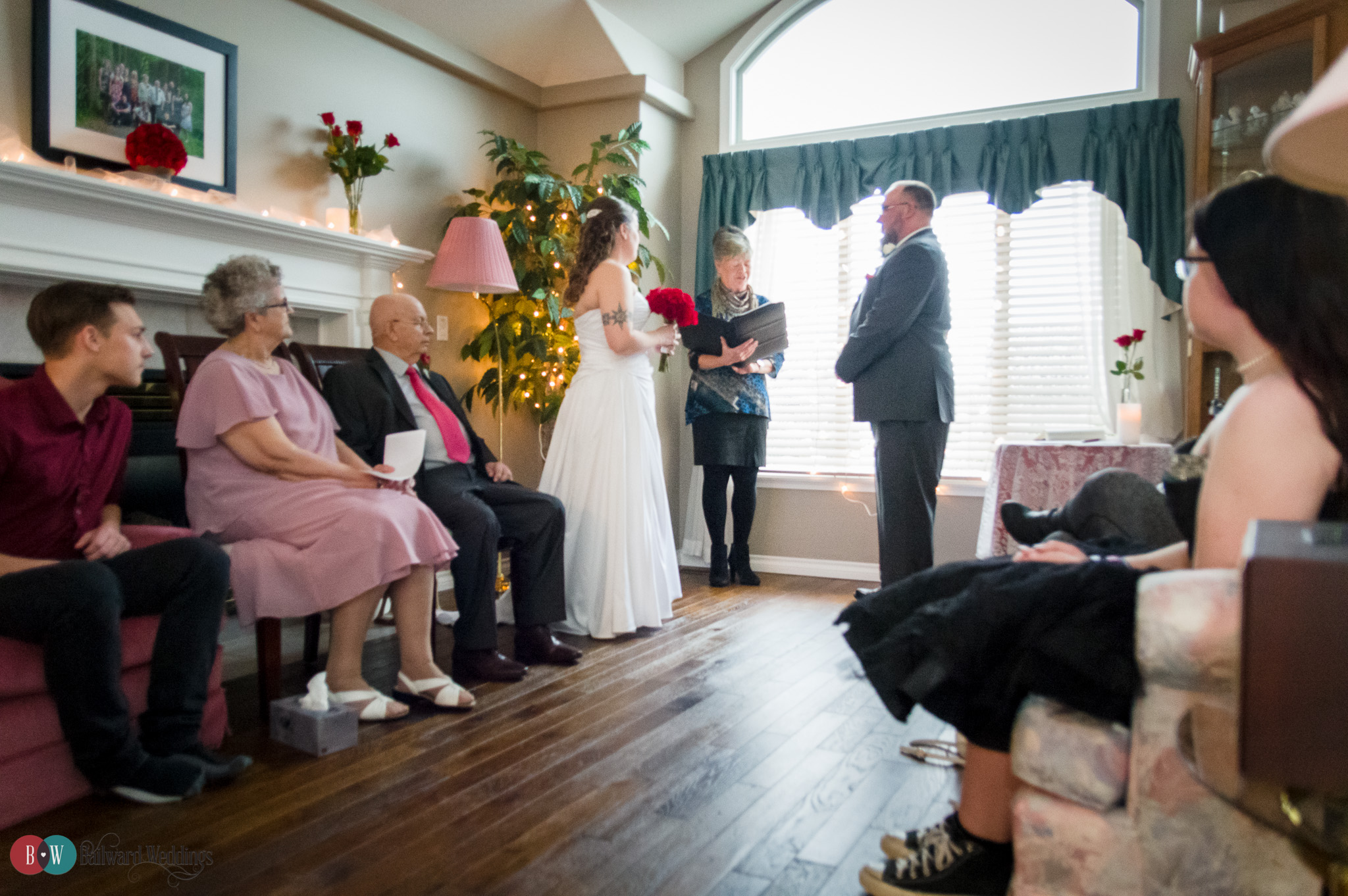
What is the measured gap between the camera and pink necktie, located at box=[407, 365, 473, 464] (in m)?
2.89

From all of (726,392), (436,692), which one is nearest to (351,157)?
(726,392)

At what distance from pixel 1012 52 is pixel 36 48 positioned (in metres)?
3.78

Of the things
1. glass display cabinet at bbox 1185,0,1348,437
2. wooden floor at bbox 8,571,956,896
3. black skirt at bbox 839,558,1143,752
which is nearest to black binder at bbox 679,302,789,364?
glass display cabinet at bbox 1185,0,1348,437

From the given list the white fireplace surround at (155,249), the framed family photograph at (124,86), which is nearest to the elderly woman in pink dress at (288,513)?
the white fireplace surround at (155,249)

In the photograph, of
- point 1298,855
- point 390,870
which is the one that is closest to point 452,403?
point 390,870

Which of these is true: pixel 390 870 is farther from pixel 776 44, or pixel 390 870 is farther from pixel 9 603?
pixel 776 44

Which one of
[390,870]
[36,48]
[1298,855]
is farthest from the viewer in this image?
[36,48]

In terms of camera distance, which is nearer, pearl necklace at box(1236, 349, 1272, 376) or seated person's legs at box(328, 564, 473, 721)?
pearl necklace at box(1236, 349, 1272, 376)

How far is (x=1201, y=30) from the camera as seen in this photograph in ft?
12.5

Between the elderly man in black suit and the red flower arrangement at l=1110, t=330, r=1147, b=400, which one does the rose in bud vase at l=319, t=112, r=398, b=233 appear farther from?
the red flower arrangement at l=1110, t=330, r=1147, b=400

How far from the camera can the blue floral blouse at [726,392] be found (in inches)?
164

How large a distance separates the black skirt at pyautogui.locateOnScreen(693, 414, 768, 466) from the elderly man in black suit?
1.34 m

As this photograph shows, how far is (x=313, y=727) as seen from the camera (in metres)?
2.07

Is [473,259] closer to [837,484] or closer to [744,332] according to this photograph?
[744,332]
